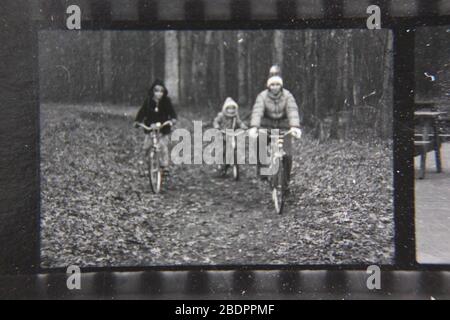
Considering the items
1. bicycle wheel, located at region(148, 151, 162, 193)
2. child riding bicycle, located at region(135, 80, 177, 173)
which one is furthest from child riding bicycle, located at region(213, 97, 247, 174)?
bicycle wheel, located at region(148, 151, 162, 193)

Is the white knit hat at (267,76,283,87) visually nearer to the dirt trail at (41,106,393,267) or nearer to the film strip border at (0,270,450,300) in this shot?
the dirt trail at (41,106,393,267)

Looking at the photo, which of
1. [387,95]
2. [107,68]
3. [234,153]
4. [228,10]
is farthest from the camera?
[234,153]

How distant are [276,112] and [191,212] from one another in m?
1.15

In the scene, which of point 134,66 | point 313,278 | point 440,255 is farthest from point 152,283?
point 440,255

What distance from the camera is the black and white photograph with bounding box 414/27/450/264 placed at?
19.1 ft

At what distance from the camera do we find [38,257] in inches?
227

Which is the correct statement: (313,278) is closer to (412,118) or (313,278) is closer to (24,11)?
(412,118)

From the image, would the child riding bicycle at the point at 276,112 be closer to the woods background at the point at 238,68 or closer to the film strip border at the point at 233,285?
the woods background at the point at 238,68

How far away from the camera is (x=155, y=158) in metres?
6.30

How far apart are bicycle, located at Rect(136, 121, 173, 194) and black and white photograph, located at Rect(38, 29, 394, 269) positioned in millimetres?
13

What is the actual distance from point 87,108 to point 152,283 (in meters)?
1.59

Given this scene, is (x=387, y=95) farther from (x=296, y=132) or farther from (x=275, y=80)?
(x=275, y=80)

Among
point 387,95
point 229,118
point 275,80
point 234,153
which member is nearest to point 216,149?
point 234,153
